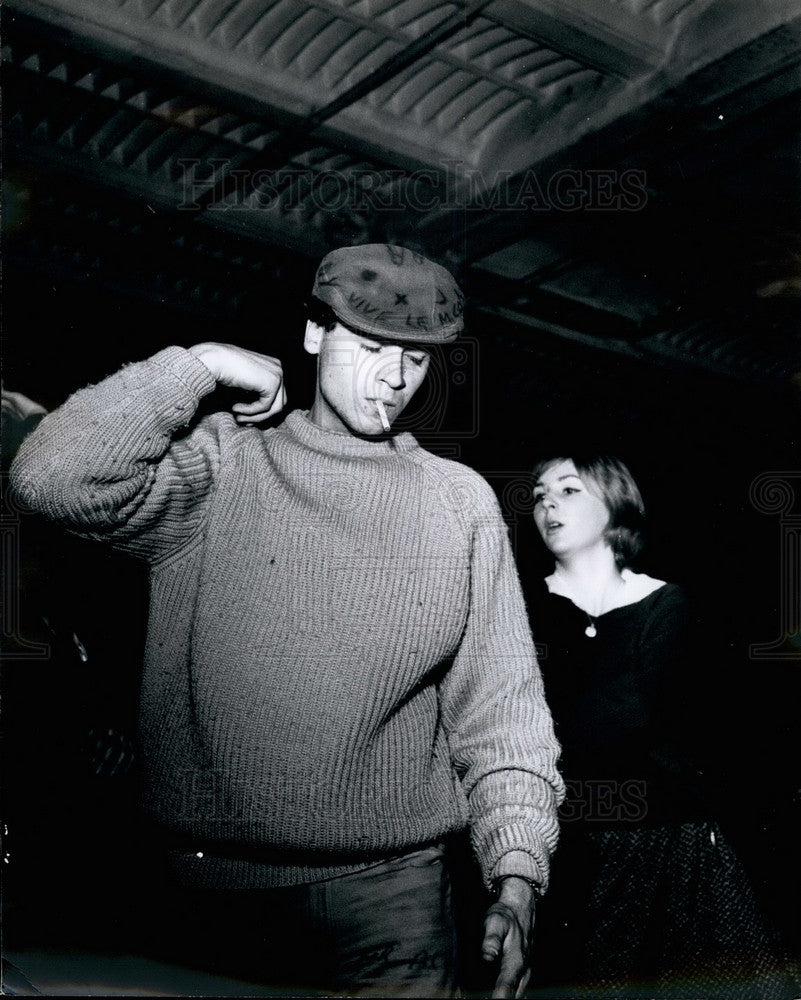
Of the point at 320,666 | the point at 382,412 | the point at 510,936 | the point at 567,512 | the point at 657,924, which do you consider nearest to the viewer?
the point at 510,936

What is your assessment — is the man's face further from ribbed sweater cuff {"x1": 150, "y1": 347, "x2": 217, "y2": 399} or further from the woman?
the woman

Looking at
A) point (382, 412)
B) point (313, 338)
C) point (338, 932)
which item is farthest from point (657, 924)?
Result: point (313, 338)

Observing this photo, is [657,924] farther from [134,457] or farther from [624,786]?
[134,457]

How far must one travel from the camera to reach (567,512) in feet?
6.19

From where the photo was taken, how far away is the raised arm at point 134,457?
1373mm

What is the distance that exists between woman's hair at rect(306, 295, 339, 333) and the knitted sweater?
0.14m

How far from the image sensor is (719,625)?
6.08 ft

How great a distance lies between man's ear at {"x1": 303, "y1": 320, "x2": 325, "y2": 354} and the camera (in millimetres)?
1647

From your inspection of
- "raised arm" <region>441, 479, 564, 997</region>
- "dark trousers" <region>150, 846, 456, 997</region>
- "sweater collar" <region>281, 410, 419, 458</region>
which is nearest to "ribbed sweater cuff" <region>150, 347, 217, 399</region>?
"sweater collar" <region>281, 410, 419, 458</region>

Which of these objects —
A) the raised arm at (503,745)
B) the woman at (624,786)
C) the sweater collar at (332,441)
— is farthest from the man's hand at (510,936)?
the sweater collar at (332,441)

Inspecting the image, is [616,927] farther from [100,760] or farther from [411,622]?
[100,760]

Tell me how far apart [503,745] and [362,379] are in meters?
0.53

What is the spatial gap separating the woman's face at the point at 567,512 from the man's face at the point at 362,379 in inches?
14.4

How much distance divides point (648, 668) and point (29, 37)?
132 cm
